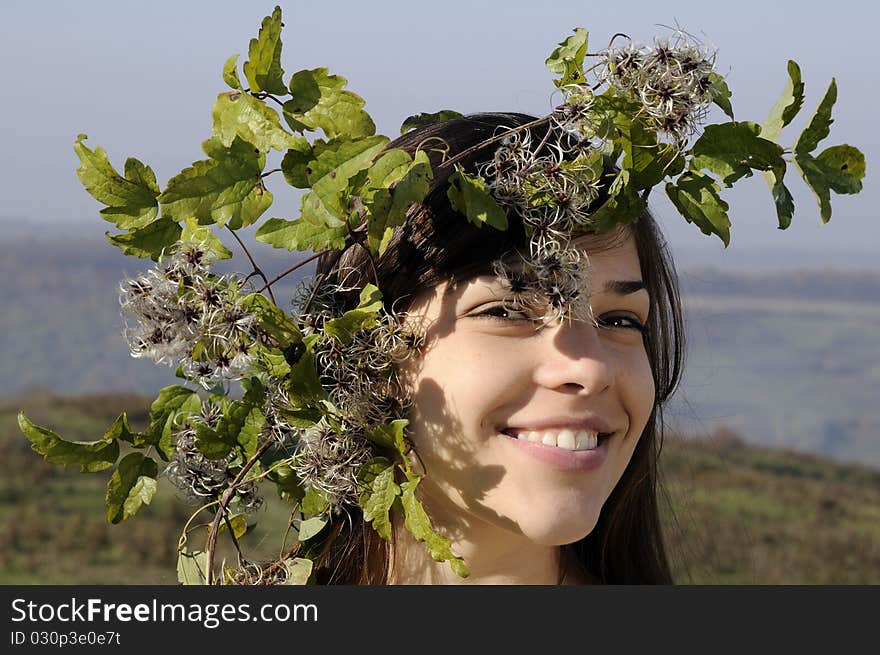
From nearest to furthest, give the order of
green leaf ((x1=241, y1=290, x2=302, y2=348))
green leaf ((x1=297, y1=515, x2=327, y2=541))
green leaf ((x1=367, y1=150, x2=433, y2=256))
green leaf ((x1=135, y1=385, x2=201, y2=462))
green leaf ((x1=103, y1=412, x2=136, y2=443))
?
green leaf ((x1=367, y1=150, x2=433, y2=256)) → green leaf ((x1=241, y1=290, x2=302, y2=348)) → green leaf ((x1=103, y1=412, x2=136, y2=443)) → green leaf ((x1=135, y1=385, x2=201, y2=462)) → green leaf ((x1=297, y1=515, x2=327, y2=541))

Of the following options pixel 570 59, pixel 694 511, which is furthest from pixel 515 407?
pixel 694 511

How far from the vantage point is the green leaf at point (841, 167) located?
2.09 m

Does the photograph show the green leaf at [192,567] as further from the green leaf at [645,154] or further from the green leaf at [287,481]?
the green leaf at [645,154]

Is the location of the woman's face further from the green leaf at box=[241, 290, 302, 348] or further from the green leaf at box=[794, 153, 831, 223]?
the green leaf at box=[794, 153, 831, 223]

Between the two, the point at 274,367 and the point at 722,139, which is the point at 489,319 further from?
the point at 722,139

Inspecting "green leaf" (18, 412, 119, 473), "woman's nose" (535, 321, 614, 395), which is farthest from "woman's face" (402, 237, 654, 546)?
"green leaf" (18, 412, 119, 473)

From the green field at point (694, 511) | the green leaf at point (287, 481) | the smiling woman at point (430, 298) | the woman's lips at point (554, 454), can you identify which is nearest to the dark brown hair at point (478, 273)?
the smiling woman at point (430, 298)

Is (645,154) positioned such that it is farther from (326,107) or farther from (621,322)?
(326,107)

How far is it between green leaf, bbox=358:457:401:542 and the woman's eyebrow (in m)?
0.59

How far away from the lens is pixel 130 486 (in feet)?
7.67

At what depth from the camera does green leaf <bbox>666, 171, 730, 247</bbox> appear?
2148 millimetres

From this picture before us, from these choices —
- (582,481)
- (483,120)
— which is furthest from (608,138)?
(582,481)

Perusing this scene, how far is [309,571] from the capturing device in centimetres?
242

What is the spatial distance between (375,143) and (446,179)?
0.99 feet
